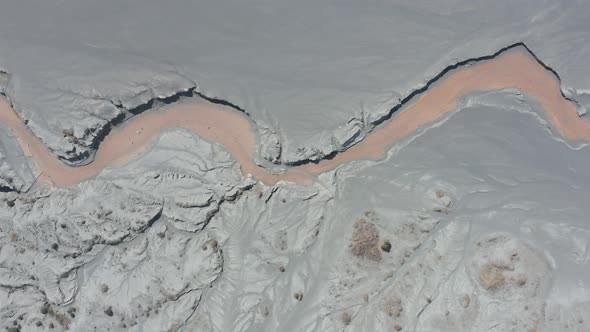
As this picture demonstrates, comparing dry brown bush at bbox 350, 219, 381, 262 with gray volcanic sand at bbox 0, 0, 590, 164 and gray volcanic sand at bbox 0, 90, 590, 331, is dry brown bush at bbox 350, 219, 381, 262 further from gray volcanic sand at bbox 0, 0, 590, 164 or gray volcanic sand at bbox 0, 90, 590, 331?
gray volcanic sand at bbox 0, 0, 590, 164

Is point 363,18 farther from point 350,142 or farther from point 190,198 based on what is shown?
point 190,198

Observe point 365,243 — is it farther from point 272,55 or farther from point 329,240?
point 272,55

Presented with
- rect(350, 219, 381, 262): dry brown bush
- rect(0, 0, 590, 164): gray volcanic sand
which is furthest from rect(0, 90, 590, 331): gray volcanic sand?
rect(0, 0, 590, 164): gray volcanic sand

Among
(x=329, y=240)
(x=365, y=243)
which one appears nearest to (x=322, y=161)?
(x=329, y=240)

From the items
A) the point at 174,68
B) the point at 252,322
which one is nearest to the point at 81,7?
the point at 174,68

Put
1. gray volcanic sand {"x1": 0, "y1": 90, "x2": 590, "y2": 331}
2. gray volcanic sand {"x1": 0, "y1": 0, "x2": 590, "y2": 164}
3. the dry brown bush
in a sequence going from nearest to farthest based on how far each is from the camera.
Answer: gray volcanic sand {"x1": 0, "y1": 90, "x2": 590, "y2": 331} → the dry brown bush → gray volcanic sand {"x1": 0, "y1": 0, "x2": 590, "y2": 164}

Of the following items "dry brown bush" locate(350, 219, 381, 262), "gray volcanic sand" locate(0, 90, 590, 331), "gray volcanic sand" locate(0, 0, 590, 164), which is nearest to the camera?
"gray volcanic sand" locate(0, 90, 590, 331)

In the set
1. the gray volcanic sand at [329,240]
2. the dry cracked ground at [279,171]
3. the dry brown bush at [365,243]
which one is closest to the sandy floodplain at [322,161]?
the dry cracked ground at [279,171]
